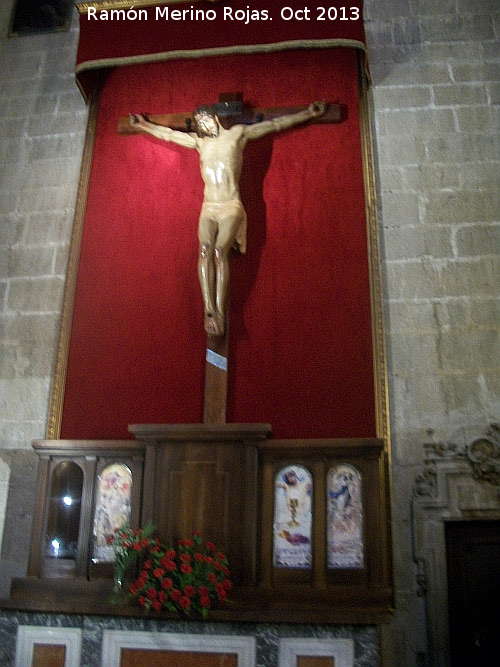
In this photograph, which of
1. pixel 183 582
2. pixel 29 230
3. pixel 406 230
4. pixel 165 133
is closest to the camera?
pixel 183 582

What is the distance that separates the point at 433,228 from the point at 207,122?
75.4 inches

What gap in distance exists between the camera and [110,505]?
487 cm

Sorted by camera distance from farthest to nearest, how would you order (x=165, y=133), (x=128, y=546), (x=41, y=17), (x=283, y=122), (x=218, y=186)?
(x=41, y=17) < (x=165, y=133) < (x=283, y=122) < (x=218, y=186) < (x=128, y=546)

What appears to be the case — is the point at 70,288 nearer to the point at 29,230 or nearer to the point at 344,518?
the point at 29,230

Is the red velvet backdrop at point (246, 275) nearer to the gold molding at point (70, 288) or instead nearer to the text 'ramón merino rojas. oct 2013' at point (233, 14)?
the gold molding at point (70, 288)

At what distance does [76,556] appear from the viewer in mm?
4793

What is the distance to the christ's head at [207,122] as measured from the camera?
568 centimetres

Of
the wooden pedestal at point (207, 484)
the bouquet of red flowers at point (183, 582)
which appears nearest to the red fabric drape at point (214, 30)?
the wooden pedestal at point (207, 484)

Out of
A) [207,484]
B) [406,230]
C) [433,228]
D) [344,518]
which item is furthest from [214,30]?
[344,518]

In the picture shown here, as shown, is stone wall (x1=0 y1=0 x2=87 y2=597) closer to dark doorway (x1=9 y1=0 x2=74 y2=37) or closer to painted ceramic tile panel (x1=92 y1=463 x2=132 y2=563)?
dark doorway (x1=9 y1=0 x2=74 y2=37)

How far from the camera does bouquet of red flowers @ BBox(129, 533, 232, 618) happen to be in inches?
165

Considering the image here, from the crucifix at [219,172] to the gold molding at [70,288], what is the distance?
0.42m

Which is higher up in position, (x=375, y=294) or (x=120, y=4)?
(x=120, y=4)

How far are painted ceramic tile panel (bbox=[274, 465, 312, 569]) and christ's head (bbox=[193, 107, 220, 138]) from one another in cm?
266
